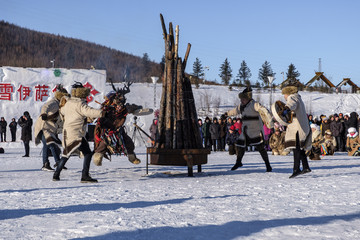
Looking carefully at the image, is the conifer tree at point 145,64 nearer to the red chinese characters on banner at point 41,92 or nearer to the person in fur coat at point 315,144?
the red chinese characters on banner at point 41,92

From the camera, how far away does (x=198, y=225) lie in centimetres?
413

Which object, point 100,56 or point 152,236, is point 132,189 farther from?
point 100,56

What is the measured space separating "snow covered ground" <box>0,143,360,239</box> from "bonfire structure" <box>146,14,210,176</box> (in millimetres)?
607

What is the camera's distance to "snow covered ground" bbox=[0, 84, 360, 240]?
391 centimetres

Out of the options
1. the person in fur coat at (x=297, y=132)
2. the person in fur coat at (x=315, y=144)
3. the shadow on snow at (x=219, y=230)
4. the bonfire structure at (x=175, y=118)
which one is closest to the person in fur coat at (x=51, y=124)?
the bonfire structure at (x=175, y=118)

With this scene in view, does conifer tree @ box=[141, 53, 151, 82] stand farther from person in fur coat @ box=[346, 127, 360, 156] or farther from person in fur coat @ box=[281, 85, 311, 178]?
person in fur coat @ box=[281, 85, 311, 178]

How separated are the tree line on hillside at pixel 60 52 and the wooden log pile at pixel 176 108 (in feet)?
306

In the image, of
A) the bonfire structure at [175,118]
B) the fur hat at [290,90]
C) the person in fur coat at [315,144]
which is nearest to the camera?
the fur hat at [290,90]

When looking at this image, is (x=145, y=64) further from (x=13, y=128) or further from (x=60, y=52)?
(x=13, y=128)

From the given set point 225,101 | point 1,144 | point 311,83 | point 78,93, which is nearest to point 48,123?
point 78,93

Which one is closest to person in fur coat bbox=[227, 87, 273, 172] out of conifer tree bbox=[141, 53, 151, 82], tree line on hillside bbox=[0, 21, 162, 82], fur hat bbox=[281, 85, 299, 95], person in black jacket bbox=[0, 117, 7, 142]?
fur hat bbox=[281, 85, 299, 95]

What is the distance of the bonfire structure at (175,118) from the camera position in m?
8.37

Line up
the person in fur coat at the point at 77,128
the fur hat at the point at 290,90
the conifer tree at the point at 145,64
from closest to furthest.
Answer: the person in fur coat at the point at 77,128 < the fur hat at the point at 290,90 < the conifer tree at the point at 145,64

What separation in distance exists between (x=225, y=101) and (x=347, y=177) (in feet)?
138
